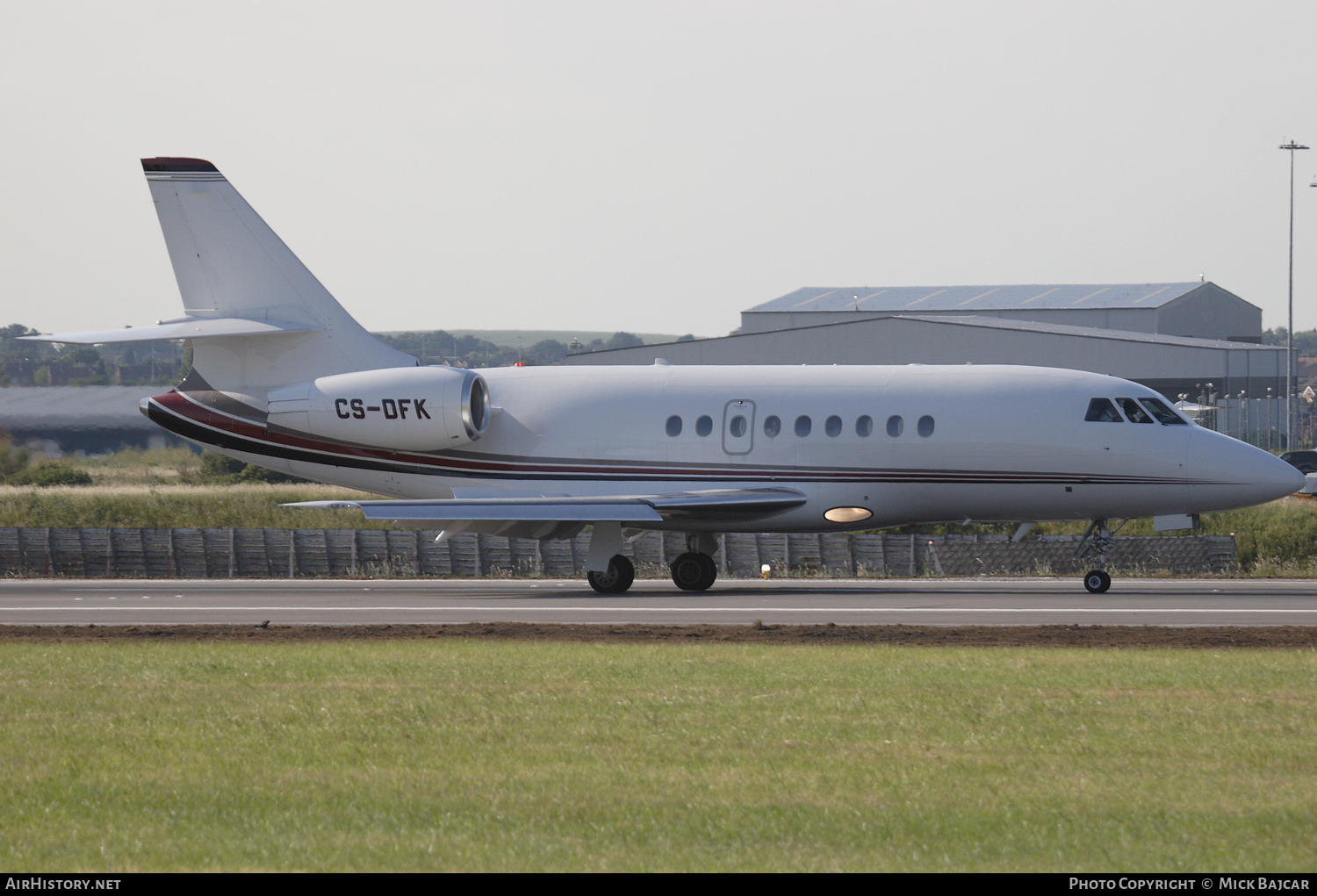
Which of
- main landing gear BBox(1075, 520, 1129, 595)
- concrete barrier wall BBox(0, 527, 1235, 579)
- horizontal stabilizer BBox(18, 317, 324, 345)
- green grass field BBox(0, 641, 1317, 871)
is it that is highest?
horizontal stabilizer BBox(18, 317, 324, 345)

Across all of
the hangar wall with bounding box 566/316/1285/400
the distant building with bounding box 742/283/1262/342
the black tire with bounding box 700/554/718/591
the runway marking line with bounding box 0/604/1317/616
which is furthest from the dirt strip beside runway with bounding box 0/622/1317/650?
the distant building with bounding box 742/283/1262/342

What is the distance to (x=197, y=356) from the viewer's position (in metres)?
29.8

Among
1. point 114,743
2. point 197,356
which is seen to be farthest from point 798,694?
point 197,356

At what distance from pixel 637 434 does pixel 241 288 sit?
842 centimetres

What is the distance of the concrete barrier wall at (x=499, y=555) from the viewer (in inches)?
1270

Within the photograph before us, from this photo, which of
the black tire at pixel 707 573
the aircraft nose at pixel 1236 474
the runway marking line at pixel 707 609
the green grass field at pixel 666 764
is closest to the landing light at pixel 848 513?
the black tire at pixel 707 573

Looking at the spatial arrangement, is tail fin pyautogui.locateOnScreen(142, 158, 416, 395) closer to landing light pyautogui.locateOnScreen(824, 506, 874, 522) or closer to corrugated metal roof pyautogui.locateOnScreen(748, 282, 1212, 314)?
landing light pyautogui.locateOnScreen(824, 506, 874, 522)

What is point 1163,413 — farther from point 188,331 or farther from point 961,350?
point 961,350

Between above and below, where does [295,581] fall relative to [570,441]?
below

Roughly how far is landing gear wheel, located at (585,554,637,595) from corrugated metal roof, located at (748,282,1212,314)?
59.5 meters

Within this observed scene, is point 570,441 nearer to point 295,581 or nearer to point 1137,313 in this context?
point 295,581

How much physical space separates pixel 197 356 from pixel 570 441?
25.6ft

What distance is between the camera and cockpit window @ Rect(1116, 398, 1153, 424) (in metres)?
26.0

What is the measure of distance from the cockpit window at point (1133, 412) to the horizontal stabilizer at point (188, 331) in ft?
49.8
